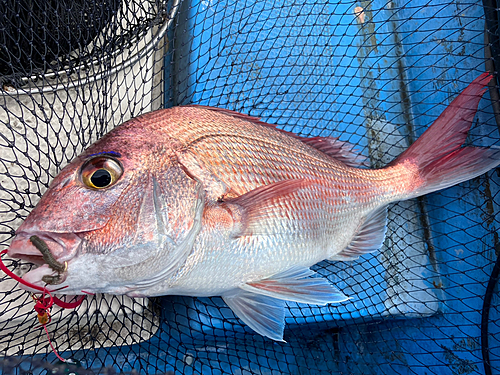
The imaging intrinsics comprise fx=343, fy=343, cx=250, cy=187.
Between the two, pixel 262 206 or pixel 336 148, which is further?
pixel 336 148

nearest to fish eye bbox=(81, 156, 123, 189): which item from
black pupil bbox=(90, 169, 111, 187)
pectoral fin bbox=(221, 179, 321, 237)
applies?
black pupil bbox=(90, 169, 111, 187)

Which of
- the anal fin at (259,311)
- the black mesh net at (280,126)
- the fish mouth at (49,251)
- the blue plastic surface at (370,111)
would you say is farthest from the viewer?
the blue plastic surface at (370,111)

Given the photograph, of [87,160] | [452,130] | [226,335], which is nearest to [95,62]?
[87,160]

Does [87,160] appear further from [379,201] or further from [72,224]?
[379,201]

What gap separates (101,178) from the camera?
913 millimetres

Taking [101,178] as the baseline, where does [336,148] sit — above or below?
below

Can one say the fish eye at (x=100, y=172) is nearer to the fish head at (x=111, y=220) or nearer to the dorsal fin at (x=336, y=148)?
the fish head at (x=111, y=220)

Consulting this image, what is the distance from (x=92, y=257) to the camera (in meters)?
0.85

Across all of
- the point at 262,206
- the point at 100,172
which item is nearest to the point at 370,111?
the point at 262,206

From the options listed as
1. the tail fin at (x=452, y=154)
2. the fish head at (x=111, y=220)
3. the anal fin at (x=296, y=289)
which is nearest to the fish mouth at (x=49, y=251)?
the fish head at (x=111, y=220)

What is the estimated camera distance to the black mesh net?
1.39m

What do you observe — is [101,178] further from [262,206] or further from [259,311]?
[259,311]

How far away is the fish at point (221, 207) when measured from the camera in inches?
34.2

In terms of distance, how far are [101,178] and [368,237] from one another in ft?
Result: 3.63
